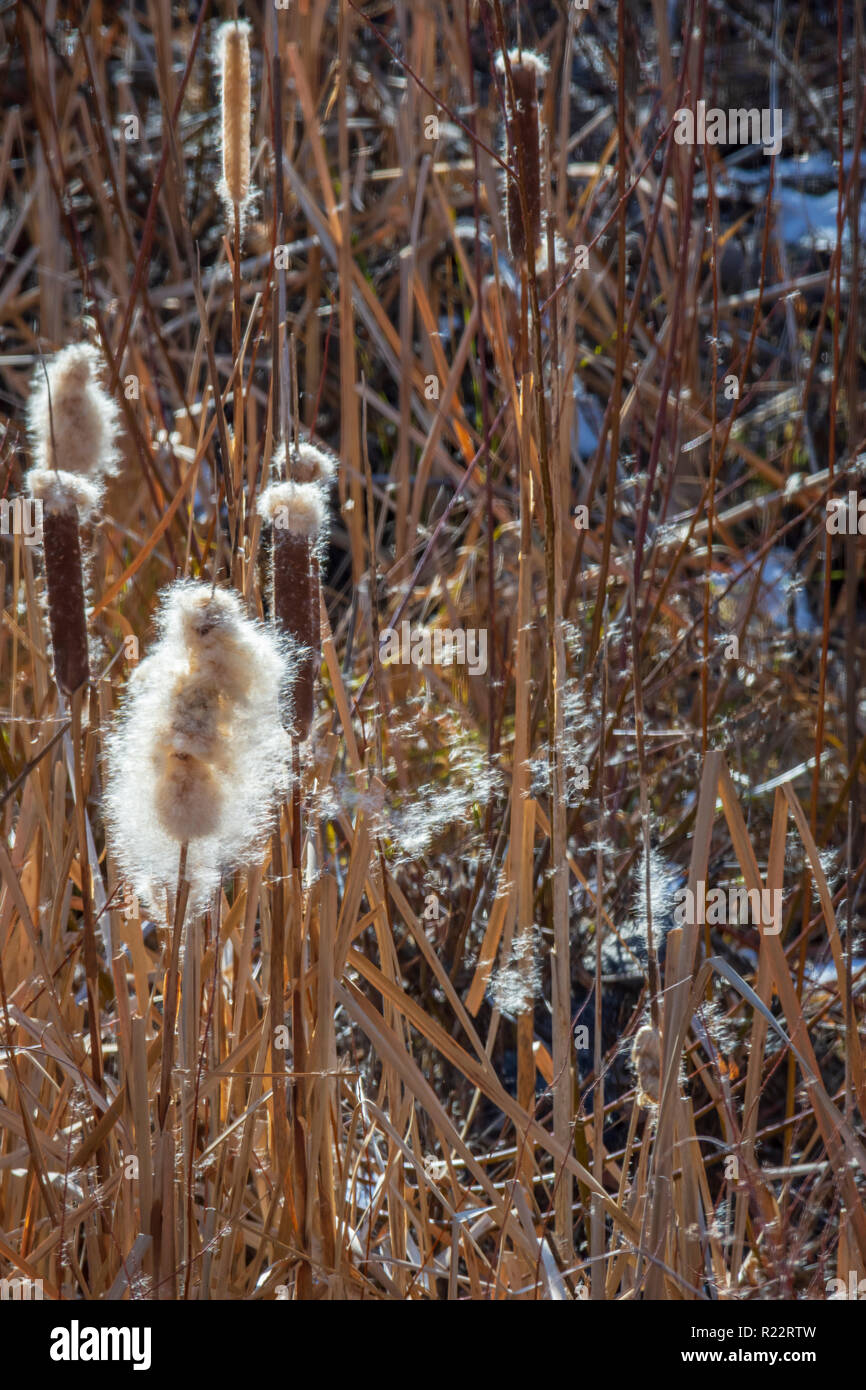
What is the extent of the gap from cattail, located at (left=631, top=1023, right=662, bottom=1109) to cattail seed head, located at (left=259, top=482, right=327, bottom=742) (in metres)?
0.32

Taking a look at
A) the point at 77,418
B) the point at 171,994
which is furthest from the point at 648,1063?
the point at 77,418

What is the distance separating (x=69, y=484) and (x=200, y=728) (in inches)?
8.3

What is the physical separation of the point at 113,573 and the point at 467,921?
2.24ft

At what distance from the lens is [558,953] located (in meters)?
0.86

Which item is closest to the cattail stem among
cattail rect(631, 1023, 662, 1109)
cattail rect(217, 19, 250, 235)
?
cattail rect(631, 1023, 662, 1109)

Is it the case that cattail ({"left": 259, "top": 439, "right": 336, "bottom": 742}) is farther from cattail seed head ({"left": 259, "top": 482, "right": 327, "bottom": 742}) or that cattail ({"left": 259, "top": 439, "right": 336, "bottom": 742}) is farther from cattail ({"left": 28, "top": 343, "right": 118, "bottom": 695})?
cattail ({"left": 28, "top": 343, "right": 118, "bottom": 695})

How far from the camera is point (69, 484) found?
2.37 ft

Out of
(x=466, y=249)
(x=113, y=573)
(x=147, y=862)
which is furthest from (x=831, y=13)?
(x=147, y=862)

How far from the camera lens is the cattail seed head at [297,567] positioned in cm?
71

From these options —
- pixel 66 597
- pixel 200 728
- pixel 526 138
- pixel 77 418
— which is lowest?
pixel 200 728

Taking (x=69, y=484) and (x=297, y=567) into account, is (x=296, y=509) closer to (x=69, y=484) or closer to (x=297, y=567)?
(x=297, y=567)
